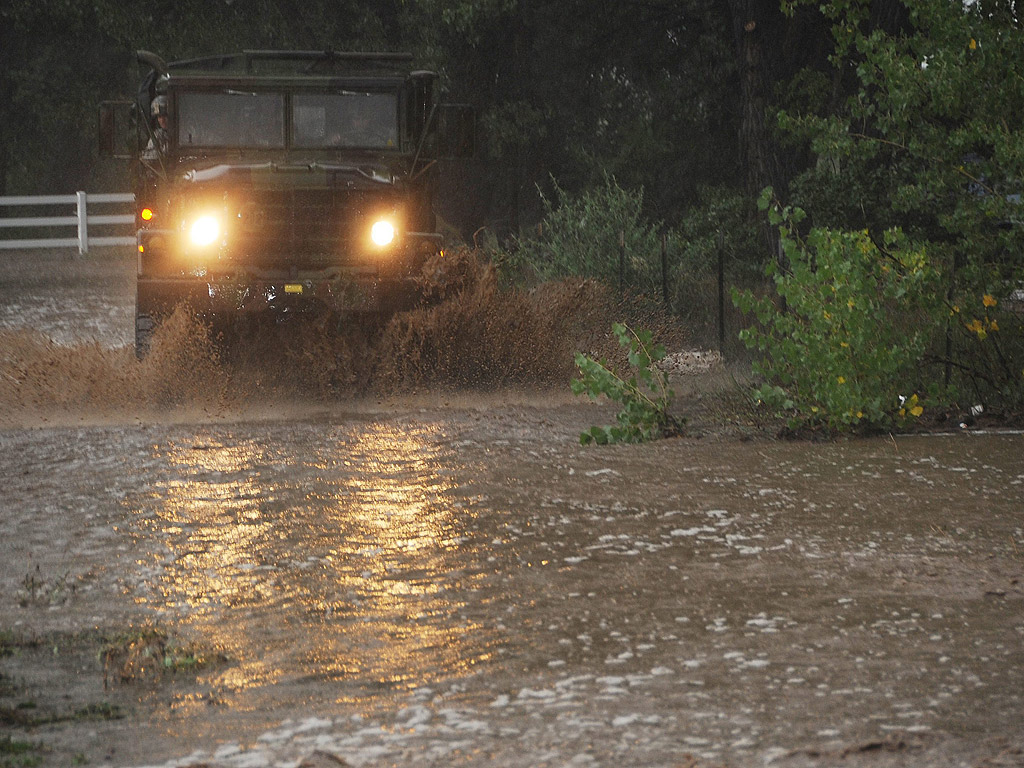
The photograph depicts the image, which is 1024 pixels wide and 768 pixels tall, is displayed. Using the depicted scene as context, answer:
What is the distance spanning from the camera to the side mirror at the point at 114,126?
1233cm

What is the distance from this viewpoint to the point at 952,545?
6.80 meters

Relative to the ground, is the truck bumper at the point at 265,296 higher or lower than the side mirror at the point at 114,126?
lower

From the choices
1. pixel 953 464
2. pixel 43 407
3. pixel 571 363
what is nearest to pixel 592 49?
pixel 571 363

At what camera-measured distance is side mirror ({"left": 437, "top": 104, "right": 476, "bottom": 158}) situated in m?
12.4

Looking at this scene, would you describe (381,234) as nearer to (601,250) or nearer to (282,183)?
(282,183)

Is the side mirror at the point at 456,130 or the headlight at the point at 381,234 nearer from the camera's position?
the headlight at the point at 381,234

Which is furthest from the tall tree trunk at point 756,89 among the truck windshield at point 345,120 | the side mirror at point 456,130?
the truck windshield at point 345,120

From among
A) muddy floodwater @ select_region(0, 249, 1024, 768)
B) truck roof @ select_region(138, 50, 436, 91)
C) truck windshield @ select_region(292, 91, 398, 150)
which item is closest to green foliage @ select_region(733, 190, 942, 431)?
muddy floodwater @ select_region(0, 249, 1024, 768)

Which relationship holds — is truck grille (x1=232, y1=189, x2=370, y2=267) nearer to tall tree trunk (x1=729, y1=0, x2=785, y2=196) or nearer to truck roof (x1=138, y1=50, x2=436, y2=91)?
truck roof (x1=138, y1=50, x2=436, y2=91)

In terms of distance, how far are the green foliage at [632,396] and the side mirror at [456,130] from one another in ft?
9.49

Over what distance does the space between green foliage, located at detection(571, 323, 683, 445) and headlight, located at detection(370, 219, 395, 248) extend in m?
2.57

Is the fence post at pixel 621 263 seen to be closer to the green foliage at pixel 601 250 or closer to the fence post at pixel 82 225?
the green foliage at pixel 601 250

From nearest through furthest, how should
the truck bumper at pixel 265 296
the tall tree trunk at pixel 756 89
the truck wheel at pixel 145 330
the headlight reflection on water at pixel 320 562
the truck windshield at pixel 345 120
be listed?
the headlight reflection on water at pixel 320 562
the truck bumper at pixel 265 296
the truck wheel at pixel 145 330
the truck windshield at pixel 345 120
the tall tree trunk at pixel 756 89

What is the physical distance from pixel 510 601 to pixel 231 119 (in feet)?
25.1
